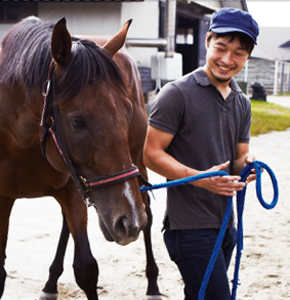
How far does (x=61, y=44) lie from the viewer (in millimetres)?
1523

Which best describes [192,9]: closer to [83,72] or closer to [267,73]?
[83,72]

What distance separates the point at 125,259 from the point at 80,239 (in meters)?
1.05

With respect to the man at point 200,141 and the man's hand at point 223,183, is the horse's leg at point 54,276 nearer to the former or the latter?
the man at point 200,141

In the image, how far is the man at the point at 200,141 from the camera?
1.64 m

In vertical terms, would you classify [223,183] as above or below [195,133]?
below

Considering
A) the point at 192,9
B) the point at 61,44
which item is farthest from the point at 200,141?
the point at 192,9

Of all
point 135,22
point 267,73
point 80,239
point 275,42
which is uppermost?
point 275,42

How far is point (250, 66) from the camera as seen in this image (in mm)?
25906

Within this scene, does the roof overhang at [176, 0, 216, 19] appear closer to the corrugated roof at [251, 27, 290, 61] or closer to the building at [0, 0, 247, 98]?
the building at [0, 0, 247, 98]

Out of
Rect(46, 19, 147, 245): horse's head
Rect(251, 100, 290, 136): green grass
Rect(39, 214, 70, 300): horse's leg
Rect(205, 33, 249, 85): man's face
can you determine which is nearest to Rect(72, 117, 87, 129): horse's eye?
Rect(46, 19, 147, 245): horse's head

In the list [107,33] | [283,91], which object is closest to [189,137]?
[107,33]

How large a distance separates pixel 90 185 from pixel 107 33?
8.13 metres

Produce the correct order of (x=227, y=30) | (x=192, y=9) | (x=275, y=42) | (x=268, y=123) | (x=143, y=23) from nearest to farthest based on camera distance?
(x=227, y=30)
(x=143, y=23)
(x=268, y=123)
(x=192, y=9)
(x=275, y=42)

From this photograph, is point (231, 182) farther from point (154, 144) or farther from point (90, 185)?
point (90, 185)
